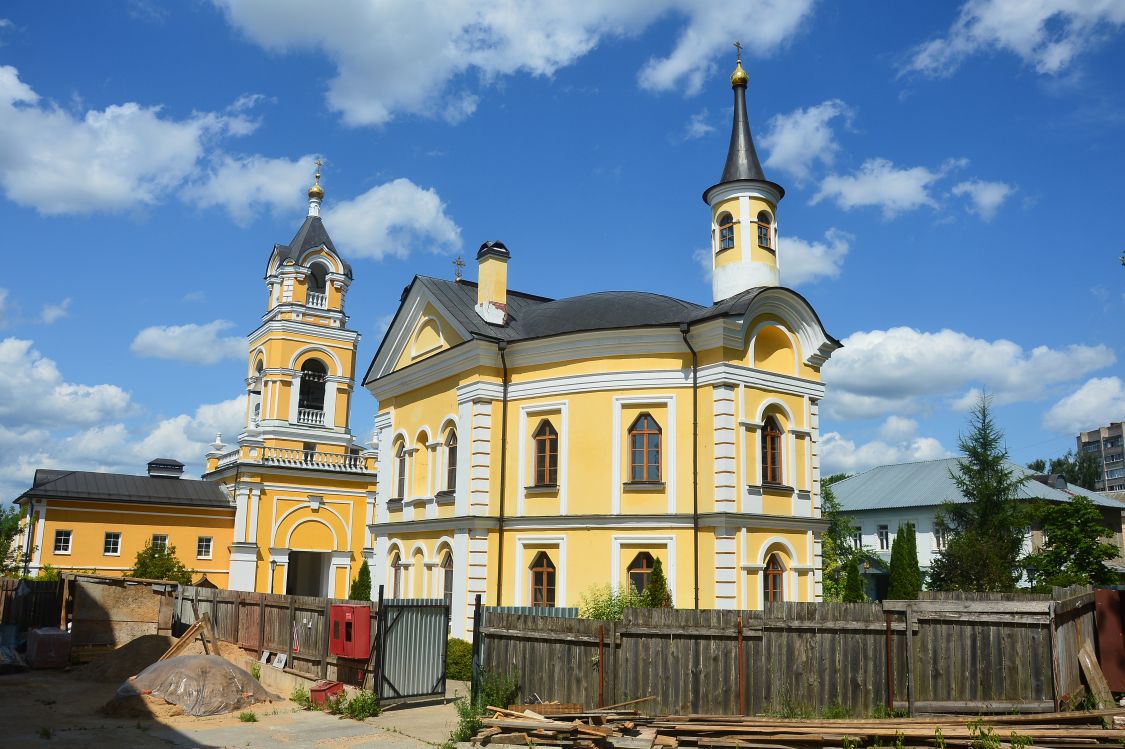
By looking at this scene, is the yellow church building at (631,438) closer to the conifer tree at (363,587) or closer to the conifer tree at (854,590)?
the conifer tree at (363,587)

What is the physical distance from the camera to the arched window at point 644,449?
21.6 metres

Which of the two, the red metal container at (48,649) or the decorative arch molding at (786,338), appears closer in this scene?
the red metal container at (48,649)

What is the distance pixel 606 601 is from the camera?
1984 centimetres

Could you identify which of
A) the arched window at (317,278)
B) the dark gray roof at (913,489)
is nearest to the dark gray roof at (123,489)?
the arched window at (317,278)

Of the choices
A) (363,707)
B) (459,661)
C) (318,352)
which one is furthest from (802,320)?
(318,352)

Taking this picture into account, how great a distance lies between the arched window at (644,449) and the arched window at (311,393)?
24.9 m

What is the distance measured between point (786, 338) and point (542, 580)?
8369 mm

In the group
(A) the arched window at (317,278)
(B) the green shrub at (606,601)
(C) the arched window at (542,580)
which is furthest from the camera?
(A) the arched window at (317,278)

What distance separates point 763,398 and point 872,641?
8.94 metres

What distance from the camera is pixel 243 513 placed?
1566 inches

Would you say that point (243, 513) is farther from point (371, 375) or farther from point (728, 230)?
point (728, 230)

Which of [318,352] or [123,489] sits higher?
[318,352]

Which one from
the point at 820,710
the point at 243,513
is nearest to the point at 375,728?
the point at 820,710

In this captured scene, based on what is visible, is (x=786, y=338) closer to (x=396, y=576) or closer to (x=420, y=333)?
(x=420, y=333)
